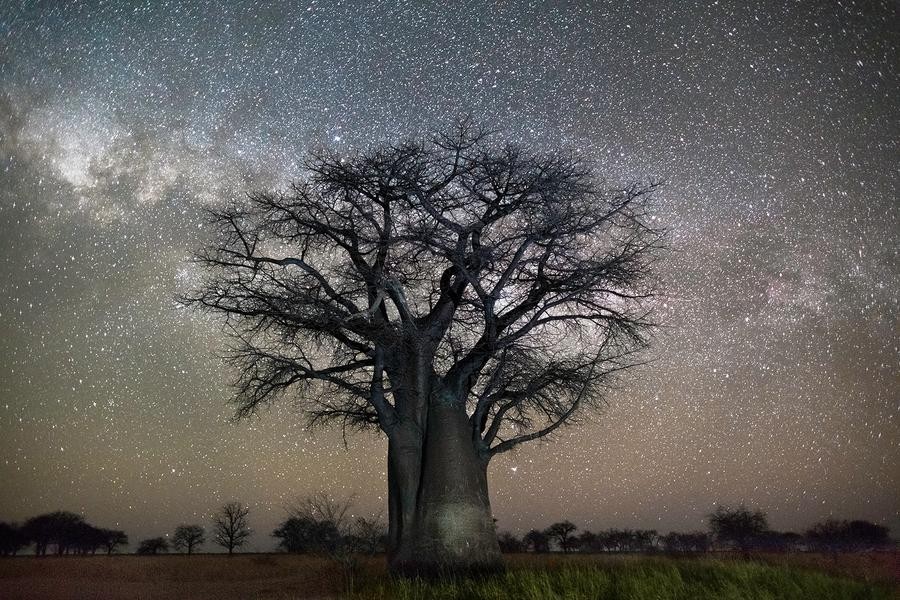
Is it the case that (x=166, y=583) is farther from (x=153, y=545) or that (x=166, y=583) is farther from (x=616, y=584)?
(x=153, y=545)

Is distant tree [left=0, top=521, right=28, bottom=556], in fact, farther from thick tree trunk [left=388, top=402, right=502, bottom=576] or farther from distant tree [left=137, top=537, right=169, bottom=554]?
thick tree trunk [left=388, top=402, right=502, bottom=576]

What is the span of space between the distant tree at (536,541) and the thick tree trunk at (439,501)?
36.0m

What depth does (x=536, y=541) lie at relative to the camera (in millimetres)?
48312

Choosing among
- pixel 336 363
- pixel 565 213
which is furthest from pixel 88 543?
pixel 565 213

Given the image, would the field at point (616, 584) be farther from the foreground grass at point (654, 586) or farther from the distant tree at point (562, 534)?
the distant tree at point (562, 534)

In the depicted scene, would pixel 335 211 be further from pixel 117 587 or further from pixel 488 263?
pixel 117 587

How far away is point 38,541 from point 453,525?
49.5 m

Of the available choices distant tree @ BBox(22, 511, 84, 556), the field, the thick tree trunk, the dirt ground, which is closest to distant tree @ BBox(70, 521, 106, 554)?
distant tree @ BBox(22, 511, 84, 556)

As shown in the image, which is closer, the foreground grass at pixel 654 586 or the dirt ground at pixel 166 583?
the foreground grass at pixel 654 586

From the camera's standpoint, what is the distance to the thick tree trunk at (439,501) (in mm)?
11125

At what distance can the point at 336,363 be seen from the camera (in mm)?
13125

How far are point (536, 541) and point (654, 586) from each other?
138ft

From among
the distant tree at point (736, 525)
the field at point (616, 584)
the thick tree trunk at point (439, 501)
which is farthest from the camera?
the distant tree at point (736, 525)

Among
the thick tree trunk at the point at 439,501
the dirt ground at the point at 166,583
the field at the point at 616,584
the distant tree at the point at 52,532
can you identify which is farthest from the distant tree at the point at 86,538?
the thick tree trunk at the point at 439,501
